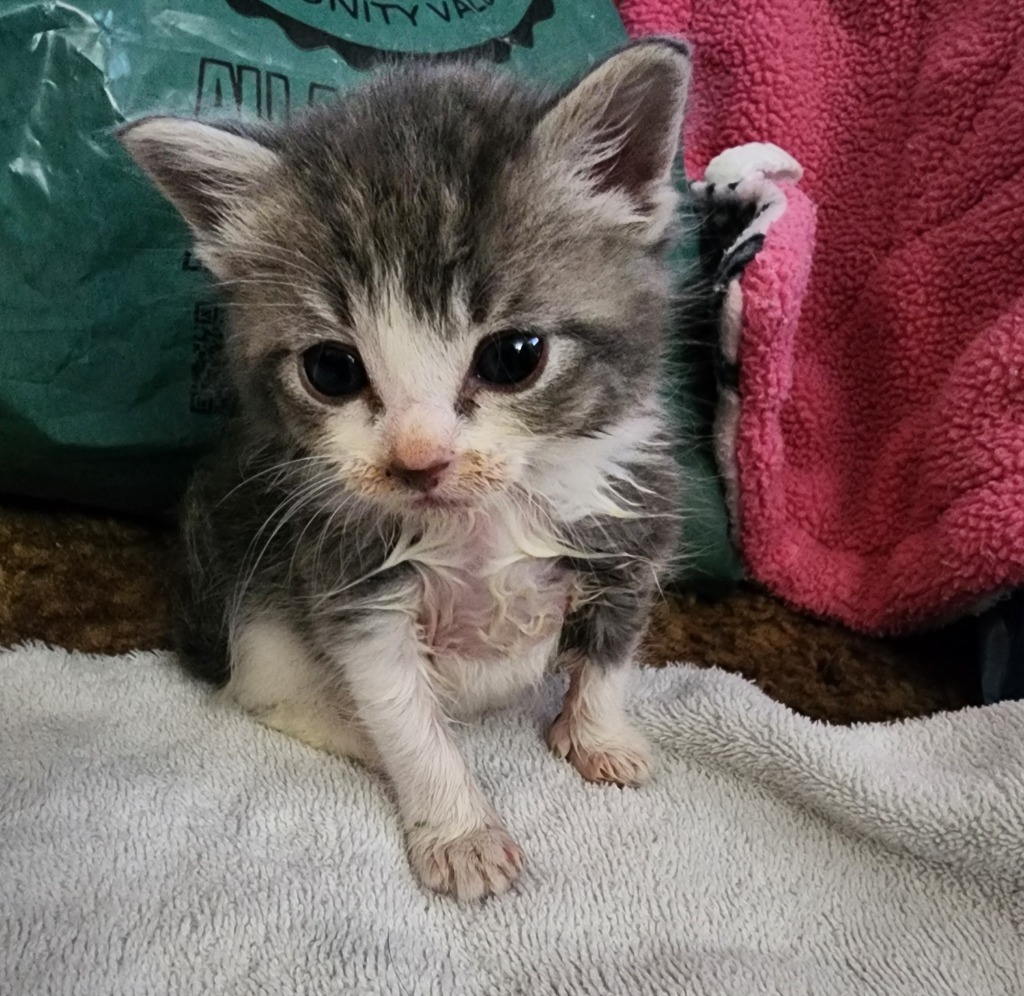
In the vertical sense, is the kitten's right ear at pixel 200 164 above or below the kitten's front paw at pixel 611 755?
above

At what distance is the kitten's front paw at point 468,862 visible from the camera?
1.02 m

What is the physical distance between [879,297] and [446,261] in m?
A: 0.82

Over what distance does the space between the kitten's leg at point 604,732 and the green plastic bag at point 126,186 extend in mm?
626

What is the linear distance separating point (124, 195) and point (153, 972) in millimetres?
889

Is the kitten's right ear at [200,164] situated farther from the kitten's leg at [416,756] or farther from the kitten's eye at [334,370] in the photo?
the kitten's leg at [416,756]

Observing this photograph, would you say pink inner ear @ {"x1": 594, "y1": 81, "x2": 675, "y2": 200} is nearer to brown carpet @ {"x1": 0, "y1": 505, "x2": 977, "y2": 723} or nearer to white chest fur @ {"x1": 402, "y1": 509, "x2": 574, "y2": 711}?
white chest fur @ {"x1": 402, "y1": 509, "x2": 574, "y2": 711}

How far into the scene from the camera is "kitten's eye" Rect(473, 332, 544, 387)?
2.91 ft

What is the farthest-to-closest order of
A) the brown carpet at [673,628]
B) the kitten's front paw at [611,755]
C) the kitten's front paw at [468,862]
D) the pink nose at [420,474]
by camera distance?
the brown carpet at [673,628] → the kitten's front paw at [611,755] → the kitten's front paw at [468,862] → the pink nose at [420,474]

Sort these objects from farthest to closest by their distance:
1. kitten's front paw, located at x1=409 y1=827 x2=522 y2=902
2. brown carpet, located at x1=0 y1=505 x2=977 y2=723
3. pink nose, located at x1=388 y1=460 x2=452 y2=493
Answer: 1. brown carpet, located at x1=0 y1=505 x2=977 y2=723
2. kitten's front paw, located at x1=409 y1=827 x2=522 y2=902
3. pink nose, located at x1=388 y1=460 x2=452 y2=493

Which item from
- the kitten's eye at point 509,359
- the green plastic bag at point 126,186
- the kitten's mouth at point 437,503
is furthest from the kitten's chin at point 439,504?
the green plastic bag at point 126,186

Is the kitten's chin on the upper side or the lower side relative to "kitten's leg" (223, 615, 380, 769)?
upper

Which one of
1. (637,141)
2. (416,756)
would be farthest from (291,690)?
(637,141)

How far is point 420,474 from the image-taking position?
846mm

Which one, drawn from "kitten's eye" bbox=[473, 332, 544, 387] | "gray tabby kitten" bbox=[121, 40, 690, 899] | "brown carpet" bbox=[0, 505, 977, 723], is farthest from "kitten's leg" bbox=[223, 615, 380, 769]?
"kitten's eye" bbox=[473, 332, 544, 387]
